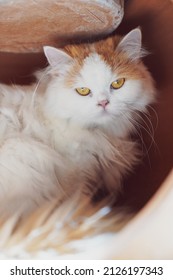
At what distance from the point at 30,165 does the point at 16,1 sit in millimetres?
374

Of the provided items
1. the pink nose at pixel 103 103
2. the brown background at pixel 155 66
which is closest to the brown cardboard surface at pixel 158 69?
the brown background at pixel 155 66


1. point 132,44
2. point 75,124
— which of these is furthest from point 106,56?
point 75,124

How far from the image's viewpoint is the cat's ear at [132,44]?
0.99m

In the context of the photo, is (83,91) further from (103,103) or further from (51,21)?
(51,21)

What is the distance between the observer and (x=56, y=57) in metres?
1.00

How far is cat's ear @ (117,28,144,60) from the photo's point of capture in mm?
994

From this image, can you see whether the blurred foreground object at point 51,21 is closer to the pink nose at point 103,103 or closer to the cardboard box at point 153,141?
the cardboard box at point 153,141

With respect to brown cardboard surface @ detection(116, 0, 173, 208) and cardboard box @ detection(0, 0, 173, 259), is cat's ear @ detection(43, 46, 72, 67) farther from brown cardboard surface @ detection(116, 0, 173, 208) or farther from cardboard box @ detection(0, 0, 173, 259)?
brown cardboard surface @ detection(116, 0, 173, 208)

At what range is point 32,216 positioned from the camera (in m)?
0.96

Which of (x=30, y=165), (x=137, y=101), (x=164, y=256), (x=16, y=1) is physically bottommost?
(x=164, y=256)

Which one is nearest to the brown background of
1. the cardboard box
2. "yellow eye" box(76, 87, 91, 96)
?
the cardboard box

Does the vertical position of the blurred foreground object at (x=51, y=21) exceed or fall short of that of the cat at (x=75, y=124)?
it exceeds it
